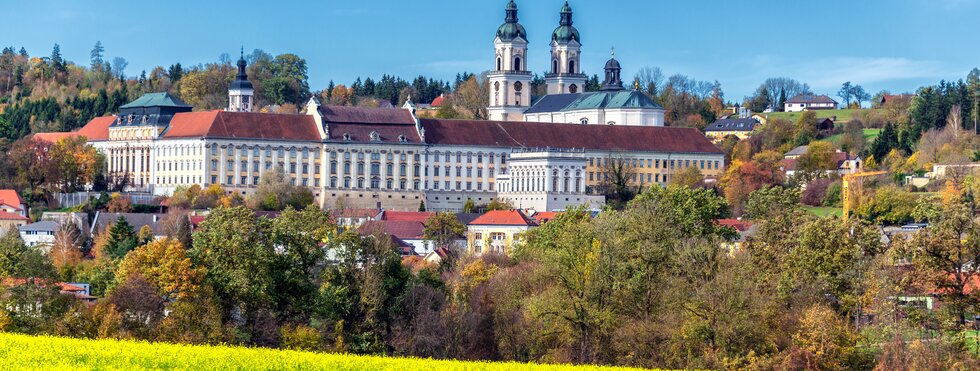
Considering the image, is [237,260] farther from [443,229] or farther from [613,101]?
[613,101]

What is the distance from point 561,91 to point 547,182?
3477 centimetres

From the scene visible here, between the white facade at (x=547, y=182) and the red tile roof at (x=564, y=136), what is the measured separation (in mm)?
4818

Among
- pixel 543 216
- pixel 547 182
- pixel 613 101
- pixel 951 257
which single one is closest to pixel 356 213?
pixel 543 216

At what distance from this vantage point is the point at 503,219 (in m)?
120

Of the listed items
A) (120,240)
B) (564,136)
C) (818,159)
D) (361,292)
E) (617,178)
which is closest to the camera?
(361,292)

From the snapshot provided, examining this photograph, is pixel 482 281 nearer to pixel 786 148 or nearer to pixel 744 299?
pixel 744 299

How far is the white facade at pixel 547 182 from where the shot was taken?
13800 centimetres

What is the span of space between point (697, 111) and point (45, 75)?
59.1 m

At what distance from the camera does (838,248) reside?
213 feet

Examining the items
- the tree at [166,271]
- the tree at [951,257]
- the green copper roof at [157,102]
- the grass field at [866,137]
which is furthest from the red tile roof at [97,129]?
the tree at [951,257]

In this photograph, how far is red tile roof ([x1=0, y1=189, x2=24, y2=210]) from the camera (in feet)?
405

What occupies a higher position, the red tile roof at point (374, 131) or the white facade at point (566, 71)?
the white facade at point (566, 71)

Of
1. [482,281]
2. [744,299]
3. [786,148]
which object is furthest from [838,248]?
[786,148]

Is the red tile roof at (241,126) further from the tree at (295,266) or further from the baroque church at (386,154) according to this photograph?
the tree at (295,266)
